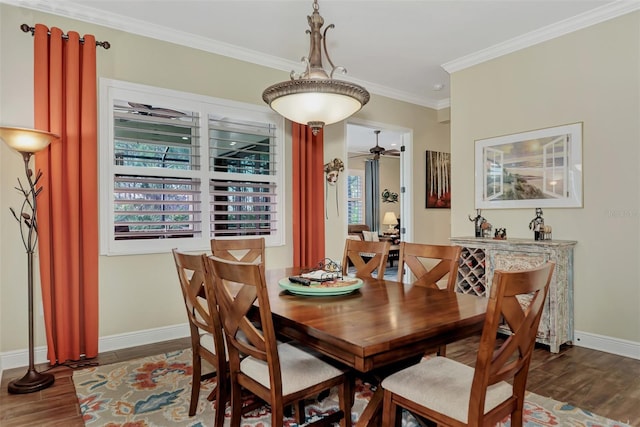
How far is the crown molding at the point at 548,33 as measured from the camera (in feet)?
10.4

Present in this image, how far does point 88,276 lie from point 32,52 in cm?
179

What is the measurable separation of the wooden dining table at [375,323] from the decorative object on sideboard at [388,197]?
8293 mm

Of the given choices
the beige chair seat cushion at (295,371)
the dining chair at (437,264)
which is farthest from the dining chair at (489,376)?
the dining chair at (437,264)

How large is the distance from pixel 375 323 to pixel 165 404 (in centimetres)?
158

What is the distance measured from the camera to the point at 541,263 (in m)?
3.33

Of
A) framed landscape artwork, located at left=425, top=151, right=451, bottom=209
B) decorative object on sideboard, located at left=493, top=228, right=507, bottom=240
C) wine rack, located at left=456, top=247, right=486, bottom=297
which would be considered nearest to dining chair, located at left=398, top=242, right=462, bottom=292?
wine rack, located at left=456, top=247, right=486, bottom=297

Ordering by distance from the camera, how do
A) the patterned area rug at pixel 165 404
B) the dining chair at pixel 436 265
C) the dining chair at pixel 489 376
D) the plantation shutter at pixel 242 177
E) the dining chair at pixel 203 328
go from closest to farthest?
the dining chair at pixel 489 376 < the dining chair at pixel 203 328 < the patterned area rug at pixel 165 404 < the dining chair at pixel 436 265 < the plantation shutter at pixel 242 177

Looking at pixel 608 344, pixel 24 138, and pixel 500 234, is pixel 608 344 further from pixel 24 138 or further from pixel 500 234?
pixel 24 138

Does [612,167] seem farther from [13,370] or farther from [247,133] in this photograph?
[13,370]

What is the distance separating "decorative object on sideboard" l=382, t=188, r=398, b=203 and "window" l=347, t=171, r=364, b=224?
1.95ft

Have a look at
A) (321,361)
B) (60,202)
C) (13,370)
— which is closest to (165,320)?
(13,370)

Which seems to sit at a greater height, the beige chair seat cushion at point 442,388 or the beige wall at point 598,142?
the beige wall at point 598,142

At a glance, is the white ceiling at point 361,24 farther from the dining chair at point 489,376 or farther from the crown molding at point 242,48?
the dining chair at point 489,376

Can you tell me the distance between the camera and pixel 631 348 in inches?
124
